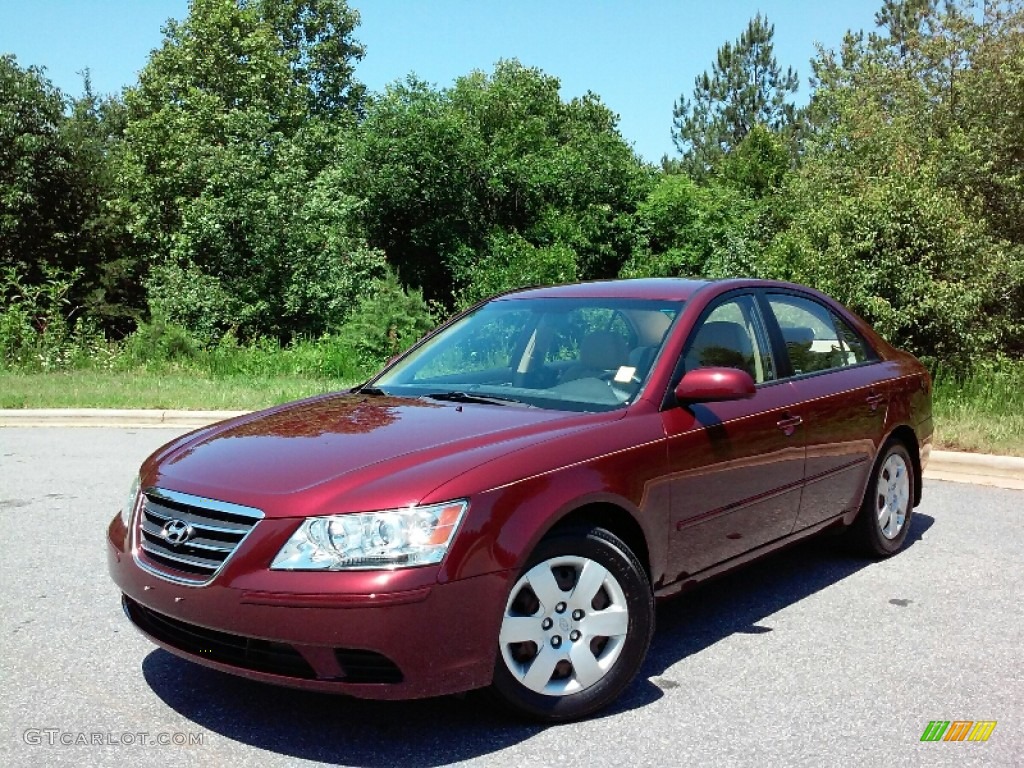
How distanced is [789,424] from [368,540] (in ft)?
7.83

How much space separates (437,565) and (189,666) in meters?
1.57

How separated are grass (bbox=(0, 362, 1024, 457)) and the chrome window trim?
6815 millimetres

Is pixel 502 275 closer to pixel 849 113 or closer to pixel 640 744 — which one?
pixel 849 113

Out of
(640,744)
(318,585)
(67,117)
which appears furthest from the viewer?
(67,117)

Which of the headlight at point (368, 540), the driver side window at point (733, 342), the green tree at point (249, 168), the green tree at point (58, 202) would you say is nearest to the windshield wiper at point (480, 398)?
the driver side window at point (733, 342)

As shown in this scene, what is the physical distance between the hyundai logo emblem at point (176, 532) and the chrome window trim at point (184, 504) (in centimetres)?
7

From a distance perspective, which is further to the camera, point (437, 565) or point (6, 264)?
point (6, 264)

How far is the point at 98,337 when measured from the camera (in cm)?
1830

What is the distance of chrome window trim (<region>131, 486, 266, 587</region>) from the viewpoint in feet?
10.9

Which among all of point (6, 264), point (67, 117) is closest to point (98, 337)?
point (6, 264)

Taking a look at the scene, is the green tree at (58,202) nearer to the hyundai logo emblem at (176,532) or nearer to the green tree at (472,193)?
the green tree at (472,193)

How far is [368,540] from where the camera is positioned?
324cm

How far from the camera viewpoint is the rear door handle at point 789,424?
188 inches

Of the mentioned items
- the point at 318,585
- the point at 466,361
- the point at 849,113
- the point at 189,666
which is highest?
the point at 849,113
